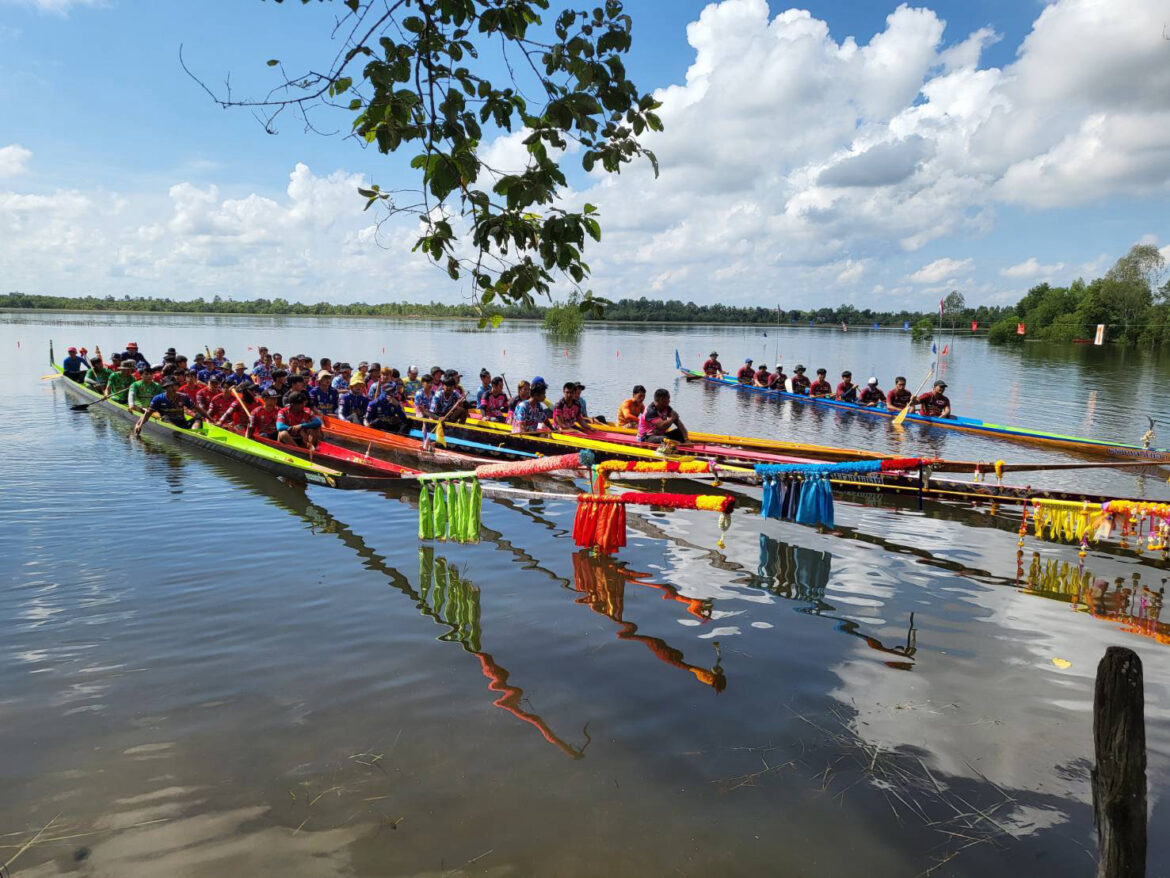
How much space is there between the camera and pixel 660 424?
13.3m

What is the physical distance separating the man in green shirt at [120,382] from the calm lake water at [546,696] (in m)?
9.60

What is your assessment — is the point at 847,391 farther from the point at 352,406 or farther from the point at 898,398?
the point at 352,406

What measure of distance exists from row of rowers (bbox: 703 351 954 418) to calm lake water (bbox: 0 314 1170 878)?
11.7 m

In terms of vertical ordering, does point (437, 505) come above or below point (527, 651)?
above

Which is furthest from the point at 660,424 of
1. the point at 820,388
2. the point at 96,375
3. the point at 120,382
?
the point at 96,375

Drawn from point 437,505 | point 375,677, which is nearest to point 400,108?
point 375,677

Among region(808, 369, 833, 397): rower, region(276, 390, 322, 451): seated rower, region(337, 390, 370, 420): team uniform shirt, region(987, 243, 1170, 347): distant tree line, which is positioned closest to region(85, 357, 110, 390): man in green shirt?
region(337, 390, 370, 420): team uniform shirt

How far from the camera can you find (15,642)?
6.18 meters

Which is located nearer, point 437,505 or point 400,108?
point 400,108

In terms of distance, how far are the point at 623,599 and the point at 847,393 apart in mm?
20027

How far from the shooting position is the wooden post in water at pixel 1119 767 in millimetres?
2998

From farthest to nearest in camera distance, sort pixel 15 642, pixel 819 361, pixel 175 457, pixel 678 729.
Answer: pixel 819 361, pixel 175 457, pixel 15 642, pixel 678 729

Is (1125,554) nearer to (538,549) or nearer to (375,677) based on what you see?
(538,549)

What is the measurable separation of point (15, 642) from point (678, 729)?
6048 mm
